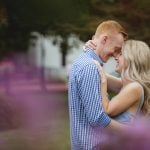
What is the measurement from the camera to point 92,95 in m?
3.48

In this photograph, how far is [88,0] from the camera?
36.8 ft

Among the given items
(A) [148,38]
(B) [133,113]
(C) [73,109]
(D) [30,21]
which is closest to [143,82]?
(B) [133,113]

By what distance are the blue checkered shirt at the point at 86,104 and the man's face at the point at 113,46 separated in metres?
0.06

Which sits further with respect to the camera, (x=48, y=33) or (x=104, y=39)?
(x=48, y=33)

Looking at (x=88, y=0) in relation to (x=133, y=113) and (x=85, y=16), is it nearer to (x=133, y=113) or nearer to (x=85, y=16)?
(x=85, y=16)

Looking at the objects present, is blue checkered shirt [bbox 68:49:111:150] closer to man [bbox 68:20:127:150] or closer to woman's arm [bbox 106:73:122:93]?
man [bbox 68:20:127:150]

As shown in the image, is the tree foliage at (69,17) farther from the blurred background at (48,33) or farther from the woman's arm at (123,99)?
the woman's arm at (123,99)

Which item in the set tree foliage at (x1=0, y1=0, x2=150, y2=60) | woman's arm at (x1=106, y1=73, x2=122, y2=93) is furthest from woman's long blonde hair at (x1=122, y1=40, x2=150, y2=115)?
tree foliage at (x1=0, y1=0, x2=150, y2=60)

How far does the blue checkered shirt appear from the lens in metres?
3.46

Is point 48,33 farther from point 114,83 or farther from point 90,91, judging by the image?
point 90,91

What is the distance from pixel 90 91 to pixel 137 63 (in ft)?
0.94

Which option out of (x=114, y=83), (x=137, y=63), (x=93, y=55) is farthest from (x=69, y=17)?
(x=137, y=63)

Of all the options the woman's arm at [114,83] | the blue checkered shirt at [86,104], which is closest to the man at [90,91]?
the blue checkered shirt at [86,104]

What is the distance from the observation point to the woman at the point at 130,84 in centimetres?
352
